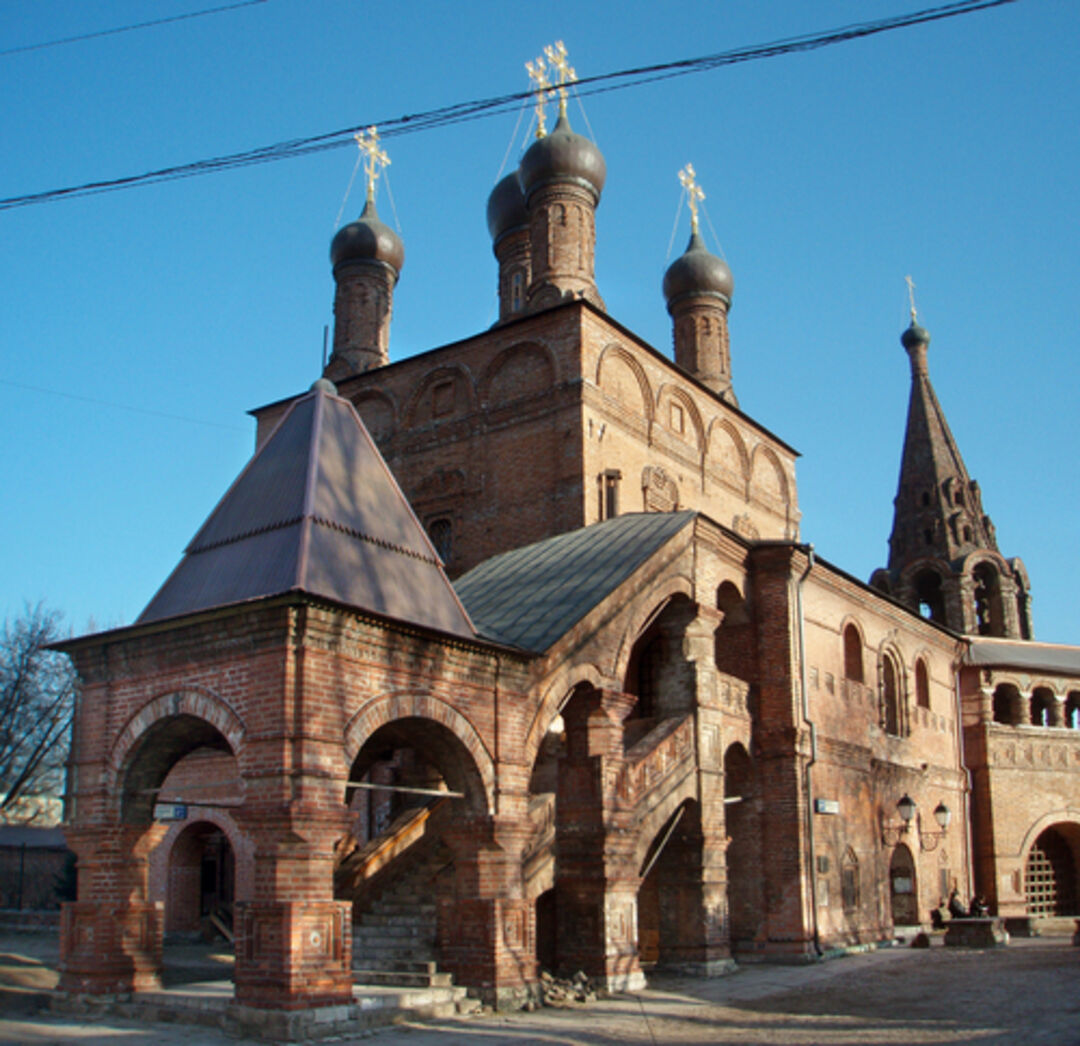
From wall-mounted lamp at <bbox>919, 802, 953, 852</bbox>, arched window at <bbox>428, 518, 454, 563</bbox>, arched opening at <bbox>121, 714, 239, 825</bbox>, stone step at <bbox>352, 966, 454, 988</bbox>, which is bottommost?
stone step at <bbox>352, 966, 454, 988</bbox>

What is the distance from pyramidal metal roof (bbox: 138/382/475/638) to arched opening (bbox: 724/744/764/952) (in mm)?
6355

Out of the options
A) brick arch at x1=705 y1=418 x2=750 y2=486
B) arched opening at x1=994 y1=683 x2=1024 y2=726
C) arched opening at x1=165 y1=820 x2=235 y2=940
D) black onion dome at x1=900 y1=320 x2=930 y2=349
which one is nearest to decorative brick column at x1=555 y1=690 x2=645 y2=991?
arched opening at x1=165 y1=820 x2=235 y2=940

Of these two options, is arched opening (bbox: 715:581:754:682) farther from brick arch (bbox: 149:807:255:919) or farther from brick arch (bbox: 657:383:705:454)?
brick arch (bbox: 149:807:255:919)

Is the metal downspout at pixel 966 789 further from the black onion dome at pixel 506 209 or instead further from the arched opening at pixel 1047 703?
the black onion dome at pixel 506 209

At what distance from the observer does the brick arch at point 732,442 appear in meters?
23.1

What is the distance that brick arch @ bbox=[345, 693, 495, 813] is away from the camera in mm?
9609

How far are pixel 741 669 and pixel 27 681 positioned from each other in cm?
2056

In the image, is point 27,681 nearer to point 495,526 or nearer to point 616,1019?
point 495,526

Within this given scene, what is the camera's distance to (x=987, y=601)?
29609 millimetres

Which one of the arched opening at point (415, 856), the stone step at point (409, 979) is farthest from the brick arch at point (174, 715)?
the stone step at point (409, 979)

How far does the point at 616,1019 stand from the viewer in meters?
10.3

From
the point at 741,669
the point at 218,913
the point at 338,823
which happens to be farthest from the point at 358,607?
the point at 218,913

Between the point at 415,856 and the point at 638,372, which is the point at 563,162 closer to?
the point at 638,372

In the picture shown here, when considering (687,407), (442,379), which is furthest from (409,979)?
(687,407)
